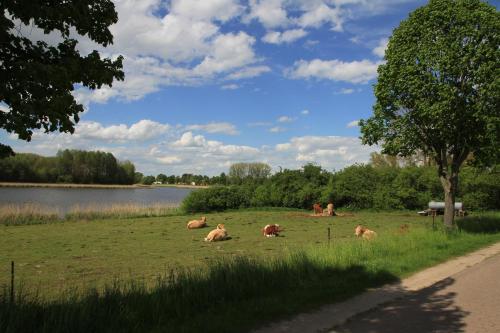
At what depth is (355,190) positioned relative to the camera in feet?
143

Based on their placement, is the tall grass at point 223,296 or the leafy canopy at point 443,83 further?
the leafy canopy at point 443,83

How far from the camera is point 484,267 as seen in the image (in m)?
12.1

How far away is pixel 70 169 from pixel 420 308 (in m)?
118

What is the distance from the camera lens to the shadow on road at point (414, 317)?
679cm

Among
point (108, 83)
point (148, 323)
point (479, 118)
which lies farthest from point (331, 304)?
point (479, 118)

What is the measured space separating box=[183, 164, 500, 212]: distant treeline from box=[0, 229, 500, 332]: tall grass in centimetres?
2714

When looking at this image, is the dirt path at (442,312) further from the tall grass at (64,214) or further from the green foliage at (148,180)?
the green foliage at (148,180)

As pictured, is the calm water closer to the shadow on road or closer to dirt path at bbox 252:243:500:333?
dirt path at bbox 252:243:500:333

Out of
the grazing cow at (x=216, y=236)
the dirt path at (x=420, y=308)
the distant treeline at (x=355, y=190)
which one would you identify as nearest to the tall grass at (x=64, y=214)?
the distant treeline at (x=355, y=190)

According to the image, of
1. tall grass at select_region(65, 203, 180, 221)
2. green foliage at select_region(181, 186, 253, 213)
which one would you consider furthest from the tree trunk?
green foliage at select_region(181, 186, 253, 213)

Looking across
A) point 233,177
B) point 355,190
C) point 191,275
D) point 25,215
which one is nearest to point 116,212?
point 25,215

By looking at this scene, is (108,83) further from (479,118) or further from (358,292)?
(479,118)

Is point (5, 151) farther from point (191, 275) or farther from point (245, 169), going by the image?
point (245, 169)

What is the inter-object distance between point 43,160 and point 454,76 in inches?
4281
